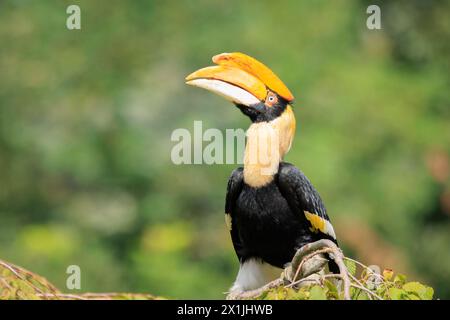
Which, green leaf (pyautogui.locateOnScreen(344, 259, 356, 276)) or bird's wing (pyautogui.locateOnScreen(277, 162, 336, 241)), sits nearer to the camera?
green leaf (pyautogui.locateOnScreen(344, 259, 356, 276))

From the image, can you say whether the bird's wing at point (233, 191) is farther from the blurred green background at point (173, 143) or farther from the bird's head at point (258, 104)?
the blurred green background at point (173, 143)

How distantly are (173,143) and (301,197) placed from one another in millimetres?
4132

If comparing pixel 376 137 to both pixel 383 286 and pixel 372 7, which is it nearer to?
pixel 372 7

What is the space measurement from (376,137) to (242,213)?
15.4 feet

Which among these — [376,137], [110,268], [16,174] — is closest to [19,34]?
[16,174]

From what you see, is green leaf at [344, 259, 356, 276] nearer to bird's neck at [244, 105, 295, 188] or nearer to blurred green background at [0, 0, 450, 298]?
bird's neck at [244, 105, 295, 188]

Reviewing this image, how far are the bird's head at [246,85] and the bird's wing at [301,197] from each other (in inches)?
10.3

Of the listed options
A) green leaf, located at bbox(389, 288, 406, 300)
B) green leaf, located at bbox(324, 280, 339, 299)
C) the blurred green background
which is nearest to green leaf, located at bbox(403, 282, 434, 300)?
green leaf, located at bbox(389, 288, 406, 300)

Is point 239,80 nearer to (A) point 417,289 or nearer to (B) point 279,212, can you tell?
(B) point 279,212

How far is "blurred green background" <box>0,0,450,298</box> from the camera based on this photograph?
26.7 feet

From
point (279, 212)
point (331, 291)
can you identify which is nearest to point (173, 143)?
point (279, 212)

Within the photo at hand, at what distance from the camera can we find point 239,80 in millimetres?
4082

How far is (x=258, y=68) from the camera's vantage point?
13.6ft

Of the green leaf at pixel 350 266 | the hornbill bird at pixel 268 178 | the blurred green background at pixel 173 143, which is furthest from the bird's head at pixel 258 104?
the blurred green background at pixel 173 143
